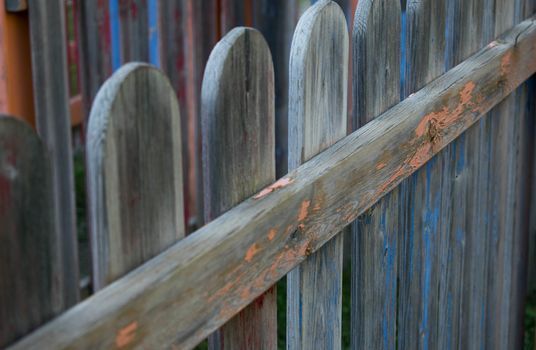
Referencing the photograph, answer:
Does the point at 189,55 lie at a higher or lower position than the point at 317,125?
lower

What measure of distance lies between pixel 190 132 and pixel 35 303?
3.46m

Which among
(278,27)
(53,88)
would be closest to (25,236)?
(53,88)

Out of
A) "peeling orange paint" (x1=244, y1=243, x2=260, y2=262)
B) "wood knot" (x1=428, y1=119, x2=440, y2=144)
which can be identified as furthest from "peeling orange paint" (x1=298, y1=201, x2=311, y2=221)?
"wood knot" (x1=428, y1=119, x2=440, y2=144)

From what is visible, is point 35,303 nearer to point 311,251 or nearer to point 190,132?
point 311,251

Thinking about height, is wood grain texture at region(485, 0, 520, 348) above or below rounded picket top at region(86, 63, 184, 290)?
below

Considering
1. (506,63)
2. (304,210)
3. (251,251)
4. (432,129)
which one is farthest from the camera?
(506,63)

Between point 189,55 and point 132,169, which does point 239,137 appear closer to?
point 132,169

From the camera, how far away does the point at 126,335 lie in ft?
3.64

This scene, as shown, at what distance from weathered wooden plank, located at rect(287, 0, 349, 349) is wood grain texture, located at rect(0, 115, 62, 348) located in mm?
556

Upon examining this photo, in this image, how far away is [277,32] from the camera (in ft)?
15.4

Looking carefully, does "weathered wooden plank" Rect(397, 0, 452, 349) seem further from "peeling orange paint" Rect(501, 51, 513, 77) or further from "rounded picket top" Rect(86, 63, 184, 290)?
"rounded picket top" Rect(86, 63, 184, 290)

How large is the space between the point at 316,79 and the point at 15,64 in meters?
1.84

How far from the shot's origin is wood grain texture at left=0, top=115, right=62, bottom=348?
99 centimetres

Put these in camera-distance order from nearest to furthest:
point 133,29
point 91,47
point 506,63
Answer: point 506,63 → point 91,47 → point 133,29
